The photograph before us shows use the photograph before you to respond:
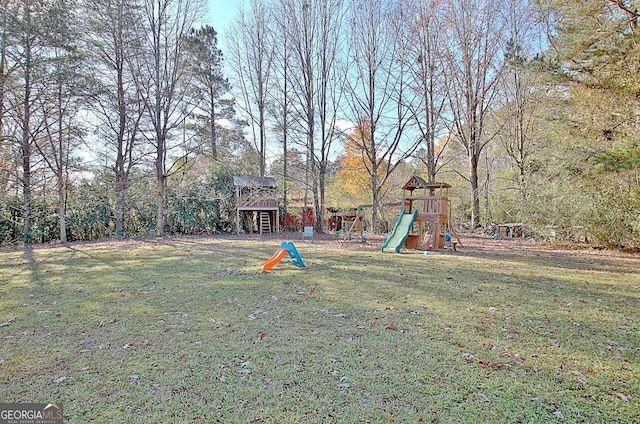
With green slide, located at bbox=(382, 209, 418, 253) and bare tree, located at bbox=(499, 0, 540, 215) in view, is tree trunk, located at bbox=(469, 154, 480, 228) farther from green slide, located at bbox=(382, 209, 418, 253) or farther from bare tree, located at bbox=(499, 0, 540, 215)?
green slide, located at bbox=(382, 209, 418, 253)

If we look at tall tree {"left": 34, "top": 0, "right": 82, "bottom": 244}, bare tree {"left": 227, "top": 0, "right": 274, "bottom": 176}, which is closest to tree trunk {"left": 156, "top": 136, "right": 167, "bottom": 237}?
tall tree {"left": 34, "top": 0, "right": 82, "bottom": 244}

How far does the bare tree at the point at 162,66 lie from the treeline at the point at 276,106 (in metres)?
0.06

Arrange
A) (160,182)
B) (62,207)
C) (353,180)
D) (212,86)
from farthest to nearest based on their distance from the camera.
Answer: (353,180) < (212,86) < (160,182) < (62,207)

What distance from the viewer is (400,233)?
10266mm

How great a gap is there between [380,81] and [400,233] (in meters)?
8.51

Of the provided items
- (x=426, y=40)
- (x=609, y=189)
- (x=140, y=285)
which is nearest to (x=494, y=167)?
(x=426, y=40)

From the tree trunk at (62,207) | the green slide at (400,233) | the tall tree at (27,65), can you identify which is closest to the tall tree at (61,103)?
the tree trunk at (62,207)

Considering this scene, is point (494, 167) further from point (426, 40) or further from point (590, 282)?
point (590, 282)

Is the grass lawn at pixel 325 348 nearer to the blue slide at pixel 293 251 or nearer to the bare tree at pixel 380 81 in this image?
the blue slide at pixel 293 251

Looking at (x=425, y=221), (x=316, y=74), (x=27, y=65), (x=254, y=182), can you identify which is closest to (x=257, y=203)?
(x=254, y=182)

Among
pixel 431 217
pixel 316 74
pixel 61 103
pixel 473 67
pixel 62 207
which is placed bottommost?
pixel 431 217

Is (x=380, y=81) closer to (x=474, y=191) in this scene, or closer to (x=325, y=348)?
(x=474, y=191)

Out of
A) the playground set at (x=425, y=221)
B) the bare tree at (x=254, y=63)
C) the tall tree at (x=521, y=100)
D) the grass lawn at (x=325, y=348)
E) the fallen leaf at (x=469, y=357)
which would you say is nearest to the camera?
the grass lawn at (x=325, y=348)

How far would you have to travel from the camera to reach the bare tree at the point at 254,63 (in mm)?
17359
